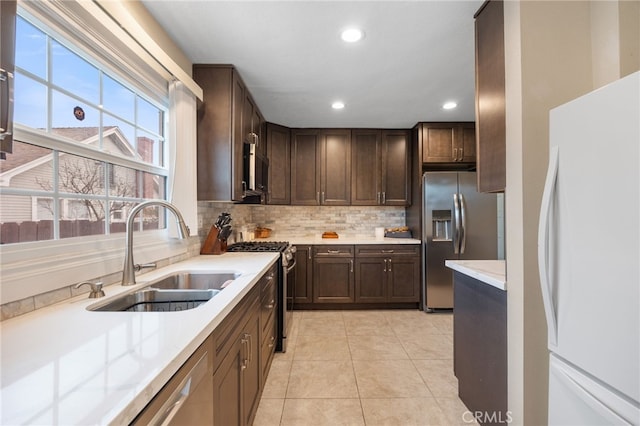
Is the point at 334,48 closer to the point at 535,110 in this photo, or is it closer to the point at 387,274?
the point at 535,110

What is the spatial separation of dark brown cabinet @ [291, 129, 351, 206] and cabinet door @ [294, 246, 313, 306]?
0.74 metres

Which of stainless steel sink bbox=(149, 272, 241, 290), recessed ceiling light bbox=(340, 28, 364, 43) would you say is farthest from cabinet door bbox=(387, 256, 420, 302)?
recessed ceiling light bbox=(340, 28, 364, 43)

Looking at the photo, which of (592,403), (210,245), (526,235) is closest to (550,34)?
(526,235)

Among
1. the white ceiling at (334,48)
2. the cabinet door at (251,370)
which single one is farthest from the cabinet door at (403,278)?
the cabinet door at (251,370)

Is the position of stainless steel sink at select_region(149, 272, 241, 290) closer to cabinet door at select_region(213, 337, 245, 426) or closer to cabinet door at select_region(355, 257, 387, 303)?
cabinet door at select_region(213, 337, 245, 426)

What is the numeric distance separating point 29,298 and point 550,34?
246cm

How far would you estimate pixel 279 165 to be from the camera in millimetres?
3879

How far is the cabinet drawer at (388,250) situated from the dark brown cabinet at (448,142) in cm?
119

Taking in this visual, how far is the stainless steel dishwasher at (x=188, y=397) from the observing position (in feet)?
2.07

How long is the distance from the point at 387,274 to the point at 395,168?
4.87 ft

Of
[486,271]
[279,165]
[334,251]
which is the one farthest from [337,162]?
[486,271]

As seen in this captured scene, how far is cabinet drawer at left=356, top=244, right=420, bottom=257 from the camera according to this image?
3656 millimetres

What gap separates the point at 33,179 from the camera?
1114 millimetres

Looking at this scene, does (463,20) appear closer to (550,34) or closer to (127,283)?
(550,34)
